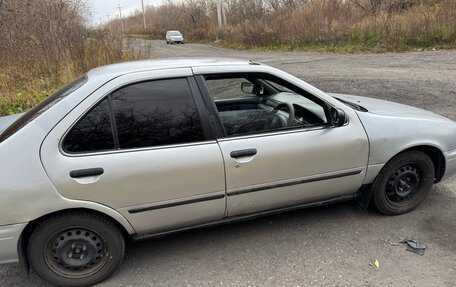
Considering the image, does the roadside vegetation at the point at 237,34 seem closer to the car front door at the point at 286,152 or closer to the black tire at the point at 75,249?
the black tire at the point at 75,249

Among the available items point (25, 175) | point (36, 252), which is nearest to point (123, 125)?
point (25, 175)

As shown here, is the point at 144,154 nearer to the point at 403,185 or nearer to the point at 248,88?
the point at 248,88

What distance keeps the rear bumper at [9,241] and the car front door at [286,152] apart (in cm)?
146

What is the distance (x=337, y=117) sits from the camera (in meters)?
3.02

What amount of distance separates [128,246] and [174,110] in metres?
1.32

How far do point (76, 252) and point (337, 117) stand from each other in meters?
2.27

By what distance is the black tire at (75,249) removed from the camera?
251cm

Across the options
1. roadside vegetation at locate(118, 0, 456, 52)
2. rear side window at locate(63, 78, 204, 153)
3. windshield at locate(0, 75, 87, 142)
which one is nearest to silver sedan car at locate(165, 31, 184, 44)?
roadside vegetation at locate(118, 0, 456, 52)

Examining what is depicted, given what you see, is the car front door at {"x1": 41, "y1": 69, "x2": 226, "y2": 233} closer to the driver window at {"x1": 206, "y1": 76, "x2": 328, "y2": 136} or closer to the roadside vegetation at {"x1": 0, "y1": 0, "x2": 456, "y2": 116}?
the driver window at {"x1": 206, "y1": 76, "x2": 328, "y2": 136}

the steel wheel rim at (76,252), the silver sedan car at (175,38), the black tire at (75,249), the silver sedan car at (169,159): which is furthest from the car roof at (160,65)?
the silver sedan car at (175,38)

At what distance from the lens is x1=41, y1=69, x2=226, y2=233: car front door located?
2.45m

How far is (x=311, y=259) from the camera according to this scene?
2.90 metres

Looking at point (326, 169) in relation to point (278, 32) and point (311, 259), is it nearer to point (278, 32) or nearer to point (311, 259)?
point (311, 259)

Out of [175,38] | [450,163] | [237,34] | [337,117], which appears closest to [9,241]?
[337,117]
